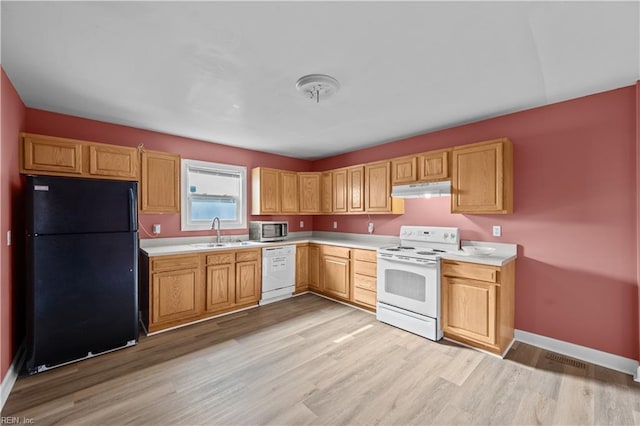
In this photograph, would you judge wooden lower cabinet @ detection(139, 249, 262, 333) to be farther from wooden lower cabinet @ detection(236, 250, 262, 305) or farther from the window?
the window

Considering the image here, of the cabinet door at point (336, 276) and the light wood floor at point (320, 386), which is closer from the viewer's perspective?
the light wood floor at point (320, 386)

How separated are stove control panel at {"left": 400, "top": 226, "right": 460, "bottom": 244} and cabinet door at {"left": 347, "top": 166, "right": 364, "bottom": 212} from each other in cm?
78

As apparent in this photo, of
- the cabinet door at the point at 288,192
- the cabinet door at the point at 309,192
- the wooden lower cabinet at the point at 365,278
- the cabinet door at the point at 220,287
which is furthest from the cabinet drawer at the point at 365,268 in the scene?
the cabinet door at the point at 220,287

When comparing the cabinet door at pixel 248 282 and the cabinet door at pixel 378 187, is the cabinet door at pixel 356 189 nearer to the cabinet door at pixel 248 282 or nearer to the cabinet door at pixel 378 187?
the cabinet door at pixel 378 187

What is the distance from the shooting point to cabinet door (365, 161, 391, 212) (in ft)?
13.0

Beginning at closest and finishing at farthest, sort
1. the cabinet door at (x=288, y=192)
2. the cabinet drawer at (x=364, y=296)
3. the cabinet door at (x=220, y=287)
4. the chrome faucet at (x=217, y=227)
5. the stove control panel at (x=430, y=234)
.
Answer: the stove control panel at (x=430, y=234), the cabinet door at (x=220, y=287), the cabinet drawer at (x=364, y=296), the chrome faucet at (x=217, y=227), the cabinet door at (x=288, y=192)

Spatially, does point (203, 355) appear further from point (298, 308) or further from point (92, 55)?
point (92, 55)

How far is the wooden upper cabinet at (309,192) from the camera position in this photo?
16.3 feet

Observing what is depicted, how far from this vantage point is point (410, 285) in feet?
10.7

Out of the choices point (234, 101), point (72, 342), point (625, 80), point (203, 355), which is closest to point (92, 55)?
point (234, 101)

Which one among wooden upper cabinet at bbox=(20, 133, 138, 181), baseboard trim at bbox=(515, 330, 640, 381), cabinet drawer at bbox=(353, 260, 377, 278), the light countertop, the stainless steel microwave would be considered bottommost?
baseboard trim at bbox=(515, 330, 640, 381)

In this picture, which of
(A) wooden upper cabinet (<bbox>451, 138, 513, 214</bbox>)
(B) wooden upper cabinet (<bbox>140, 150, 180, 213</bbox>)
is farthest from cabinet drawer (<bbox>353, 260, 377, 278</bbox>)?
(B) wooden upper cabinet (<bbox>140, 150, 180, 213</bbox>)

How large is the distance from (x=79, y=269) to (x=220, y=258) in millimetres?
1462

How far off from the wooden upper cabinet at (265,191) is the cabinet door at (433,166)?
2.36m
